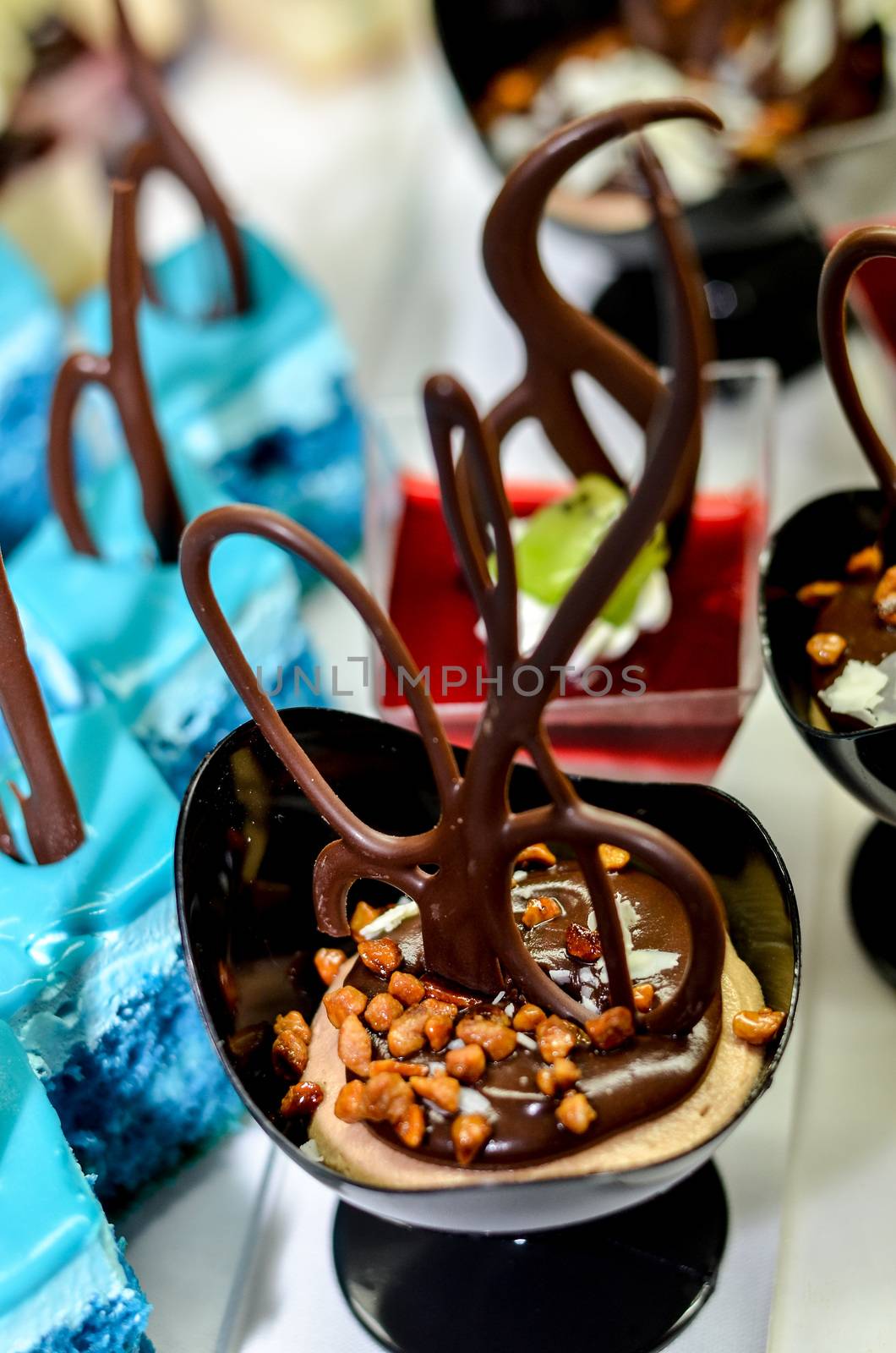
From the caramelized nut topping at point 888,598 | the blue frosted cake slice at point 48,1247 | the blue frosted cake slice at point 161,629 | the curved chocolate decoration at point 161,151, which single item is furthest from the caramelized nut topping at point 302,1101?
the curved chocolate decoration at point 161,151

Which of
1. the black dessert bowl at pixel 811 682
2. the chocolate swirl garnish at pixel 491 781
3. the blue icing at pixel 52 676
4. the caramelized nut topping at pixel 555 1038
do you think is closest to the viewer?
the chocolate swirl garnish at pixel 491 781

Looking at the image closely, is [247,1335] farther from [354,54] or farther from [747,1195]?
[354,54]

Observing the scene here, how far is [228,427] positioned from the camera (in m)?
1.32

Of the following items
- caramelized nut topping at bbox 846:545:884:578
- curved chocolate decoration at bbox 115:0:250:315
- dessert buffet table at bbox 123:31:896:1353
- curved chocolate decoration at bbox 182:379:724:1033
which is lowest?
dessert buffet table at bbox 123:31:896:1353

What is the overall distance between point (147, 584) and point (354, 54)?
137cm

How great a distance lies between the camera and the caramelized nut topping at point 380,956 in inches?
30.8

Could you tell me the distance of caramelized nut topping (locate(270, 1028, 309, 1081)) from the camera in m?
0.77

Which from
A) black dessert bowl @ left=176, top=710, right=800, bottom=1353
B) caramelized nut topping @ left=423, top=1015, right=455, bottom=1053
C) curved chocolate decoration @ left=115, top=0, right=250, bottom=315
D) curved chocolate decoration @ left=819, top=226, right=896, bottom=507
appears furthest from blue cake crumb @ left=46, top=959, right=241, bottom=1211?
curved chocolate decoration @ left=115, top=0, right=250, bottom=315

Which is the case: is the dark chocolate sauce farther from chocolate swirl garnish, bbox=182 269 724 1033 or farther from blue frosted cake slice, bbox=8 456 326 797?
blue frosted cake slice, bbox=8 456 326 797

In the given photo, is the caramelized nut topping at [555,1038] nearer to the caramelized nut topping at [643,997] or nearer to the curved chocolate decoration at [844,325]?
the caramelized nut topping at [643,997]

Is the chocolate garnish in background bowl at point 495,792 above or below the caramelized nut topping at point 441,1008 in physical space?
above


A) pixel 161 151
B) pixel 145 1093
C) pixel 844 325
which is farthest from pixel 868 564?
pixel 161 151

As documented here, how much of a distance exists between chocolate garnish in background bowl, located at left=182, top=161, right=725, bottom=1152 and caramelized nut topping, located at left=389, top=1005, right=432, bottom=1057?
41mm

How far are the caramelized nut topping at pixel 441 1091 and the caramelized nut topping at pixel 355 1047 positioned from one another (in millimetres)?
33
